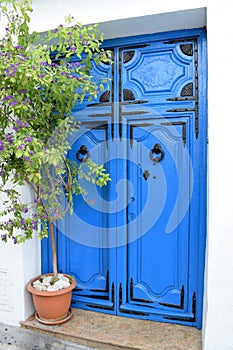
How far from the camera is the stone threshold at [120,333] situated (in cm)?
220

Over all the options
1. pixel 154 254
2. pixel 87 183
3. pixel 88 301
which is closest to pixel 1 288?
pixel 88 301

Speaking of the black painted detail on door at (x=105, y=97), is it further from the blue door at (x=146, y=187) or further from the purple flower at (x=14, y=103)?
the purple flower at (x=14, y=103)

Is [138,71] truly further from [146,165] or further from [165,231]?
[165,231]

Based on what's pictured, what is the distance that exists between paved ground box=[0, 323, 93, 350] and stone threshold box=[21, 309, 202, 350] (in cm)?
3

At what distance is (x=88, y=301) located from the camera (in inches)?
104

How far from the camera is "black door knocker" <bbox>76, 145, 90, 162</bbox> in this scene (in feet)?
8.59

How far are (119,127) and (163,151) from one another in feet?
1.31

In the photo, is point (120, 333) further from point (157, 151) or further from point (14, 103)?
point (14, 103)

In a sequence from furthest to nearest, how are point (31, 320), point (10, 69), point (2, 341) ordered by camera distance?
point (31, 320) < point (2, 341) < point (10, 69)

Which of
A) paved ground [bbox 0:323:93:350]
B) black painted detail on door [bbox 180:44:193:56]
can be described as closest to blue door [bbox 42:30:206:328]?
black painted detail on door [bbox 180:44:193:56]

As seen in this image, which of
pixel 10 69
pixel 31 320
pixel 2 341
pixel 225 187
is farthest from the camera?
pixel 31 320

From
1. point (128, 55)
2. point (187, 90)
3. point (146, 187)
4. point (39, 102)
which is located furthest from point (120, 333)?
point (128, 55)

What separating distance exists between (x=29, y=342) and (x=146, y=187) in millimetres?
1453

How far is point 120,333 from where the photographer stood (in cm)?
233
